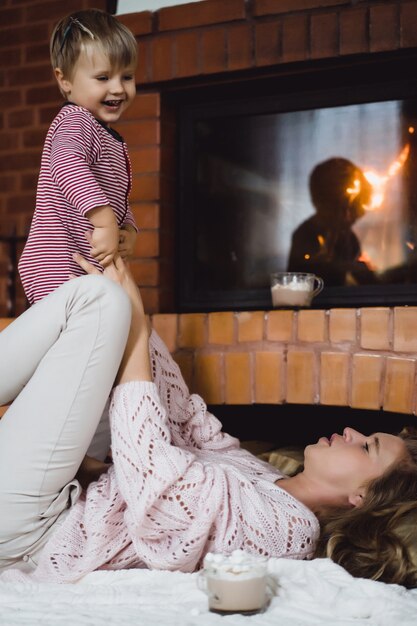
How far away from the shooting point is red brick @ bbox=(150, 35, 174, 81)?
244 centimetres

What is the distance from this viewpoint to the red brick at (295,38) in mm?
2273

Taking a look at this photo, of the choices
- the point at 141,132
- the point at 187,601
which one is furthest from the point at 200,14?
the point at 187,601

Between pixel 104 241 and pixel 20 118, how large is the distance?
1.69 metres

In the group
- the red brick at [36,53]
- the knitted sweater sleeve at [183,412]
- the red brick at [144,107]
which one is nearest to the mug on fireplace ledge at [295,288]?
the knitted sweater sleeve at [183,412]

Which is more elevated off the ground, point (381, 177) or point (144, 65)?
point (144, 65)

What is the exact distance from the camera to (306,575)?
136 centimetres

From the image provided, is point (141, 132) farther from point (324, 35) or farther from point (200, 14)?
point (324, 35)

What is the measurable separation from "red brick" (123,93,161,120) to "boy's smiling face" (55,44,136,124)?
27.7 inches

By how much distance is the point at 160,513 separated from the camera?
4.60 ft

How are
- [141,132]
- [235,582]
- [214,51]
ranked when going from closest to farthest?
[235,582]
[214,51]
[141,132]

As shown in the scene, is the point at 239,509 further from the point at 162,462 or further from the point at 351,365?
the point at 351,365

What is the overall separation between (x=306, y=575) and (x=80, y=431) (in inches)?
18.6

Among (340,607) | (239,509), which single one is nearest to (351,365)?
(239,509)

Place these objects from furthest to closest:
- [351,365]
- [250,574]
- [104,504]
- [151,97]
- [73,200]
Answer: [151,97] → [351,365] → [73,200] → [104,504] → [250,574]
